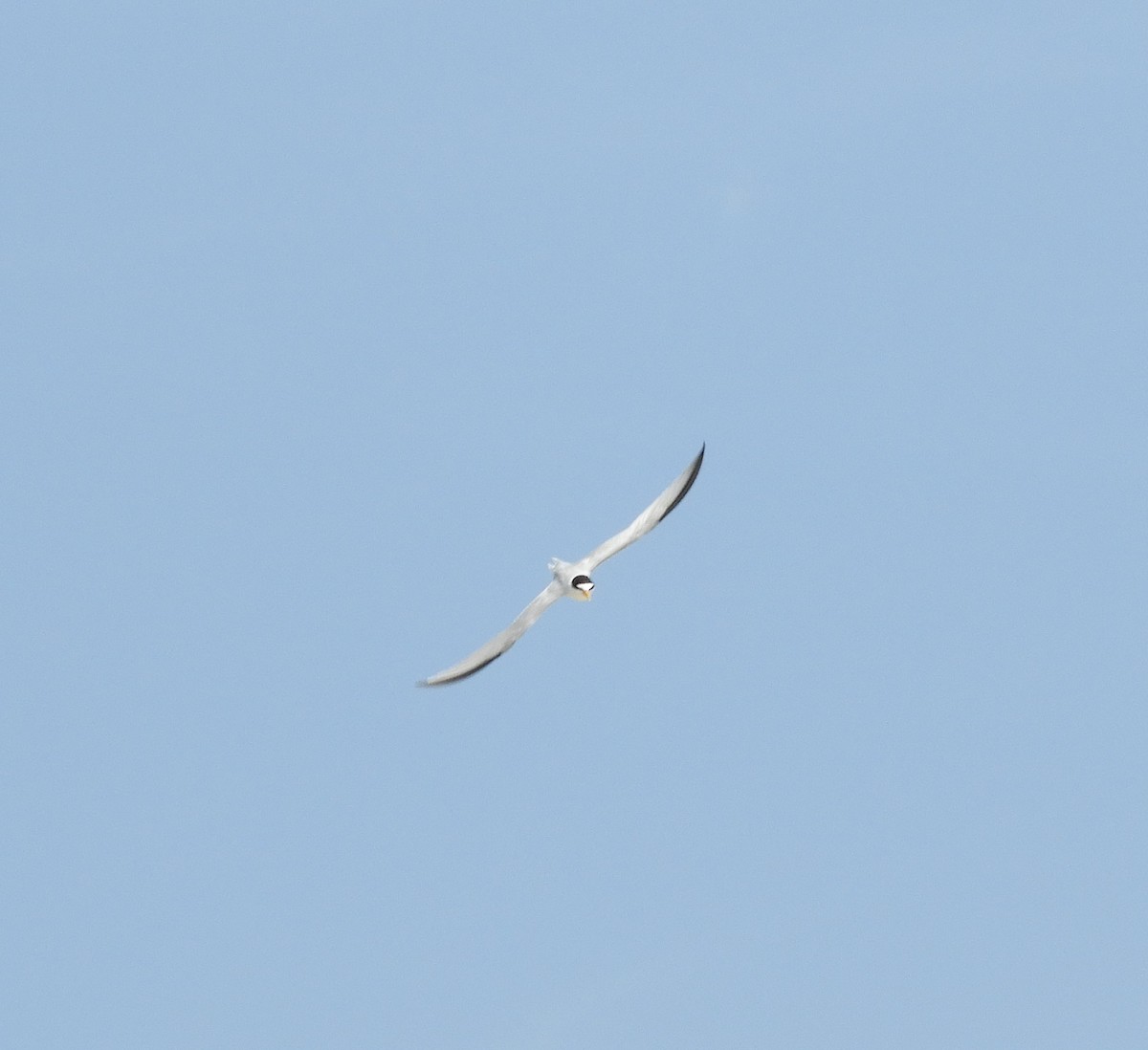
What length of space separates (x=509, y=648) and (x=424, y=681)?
12.3ft

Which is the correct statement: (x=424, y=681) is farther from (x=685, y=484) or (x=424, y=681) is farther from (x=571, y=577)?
(x=685, y=484)

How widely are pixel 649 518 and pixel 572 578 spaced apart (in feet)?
12.9

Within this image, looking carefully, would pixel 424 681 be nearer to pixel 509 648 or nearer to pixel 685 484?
pixel 509 648

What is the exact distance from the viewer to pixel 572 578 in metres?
68.7

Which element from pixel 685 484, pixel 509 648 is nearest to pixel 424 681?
pixel 509 648

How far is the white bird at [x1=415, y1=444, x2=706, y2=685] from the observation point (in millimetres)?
67250

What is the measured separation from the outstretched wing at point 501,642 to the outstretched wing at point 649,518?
164 centimetres

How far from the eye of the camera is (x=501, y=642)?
6775 cm

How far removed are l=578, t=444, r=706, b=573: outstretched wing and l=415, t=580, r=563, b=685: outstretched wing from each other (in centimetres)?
164

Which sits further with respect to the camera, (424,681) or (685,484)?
(685,484)

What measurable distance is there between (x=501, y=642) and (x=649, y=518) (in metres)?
7.17

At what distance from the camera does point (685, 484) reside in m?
70.2

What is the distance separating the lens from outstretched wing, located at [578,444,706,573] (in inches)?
2756

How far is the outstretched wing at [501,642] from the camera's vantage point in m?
66.8
